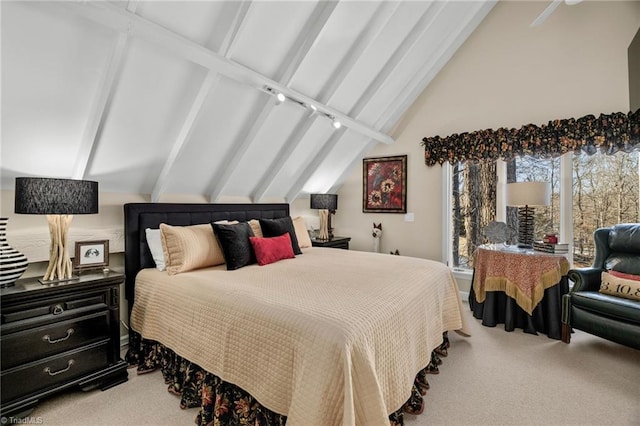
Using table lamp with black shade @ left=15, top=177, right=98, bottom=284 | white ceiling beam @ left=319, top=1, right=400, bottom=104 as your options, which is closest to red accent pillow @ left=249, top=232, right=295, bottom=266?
table lamp with black shade @ left=15, top=177, right=98, bottom=284

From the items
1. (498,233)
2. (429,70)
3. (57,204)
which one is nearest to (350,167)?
(429,70)

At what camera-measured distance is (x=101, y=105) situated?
2.16 metres

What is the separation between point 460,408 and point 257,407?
130cm

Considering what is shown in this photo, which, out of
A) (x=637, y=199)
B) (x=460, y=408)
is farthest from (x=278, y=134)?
(x=637, y=199)

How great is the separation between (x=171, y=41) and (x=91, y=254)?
5.68 ft

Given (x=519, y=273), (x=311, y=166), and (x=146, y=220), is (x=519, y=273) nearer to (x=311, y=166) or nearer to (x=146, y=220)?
(x=311, y=166)

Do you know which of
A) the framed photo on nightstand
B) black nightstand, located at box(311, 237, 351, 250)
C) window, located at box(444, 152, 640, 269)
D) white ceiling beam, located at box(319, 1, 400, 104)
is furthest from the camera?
black nightstand, located at box(311, 237, 351, 250)

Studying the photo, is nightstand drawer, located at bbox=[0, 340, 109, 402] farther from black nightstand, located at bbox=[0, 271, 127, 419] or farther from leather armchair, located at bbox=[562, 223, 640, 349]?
leather armchair, located at bbox=[562, 223, 640, 349]

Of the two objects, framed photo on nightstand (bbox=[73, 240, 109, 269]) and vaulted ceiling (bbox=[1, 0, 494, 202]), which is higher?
vaulted ceiling (bbox=[1, 0, 494, 202])

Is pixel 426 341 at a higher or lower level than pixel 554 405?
higher

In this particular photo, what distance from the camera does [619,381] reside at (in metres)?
2.30

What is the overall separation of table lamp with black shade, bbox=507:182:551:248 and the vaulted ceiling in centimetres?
190

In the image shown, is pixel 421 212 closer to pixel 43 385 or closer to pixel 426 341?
pixel 426 341

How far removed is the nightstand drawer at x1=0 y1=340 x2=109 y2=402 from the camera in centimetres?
183
